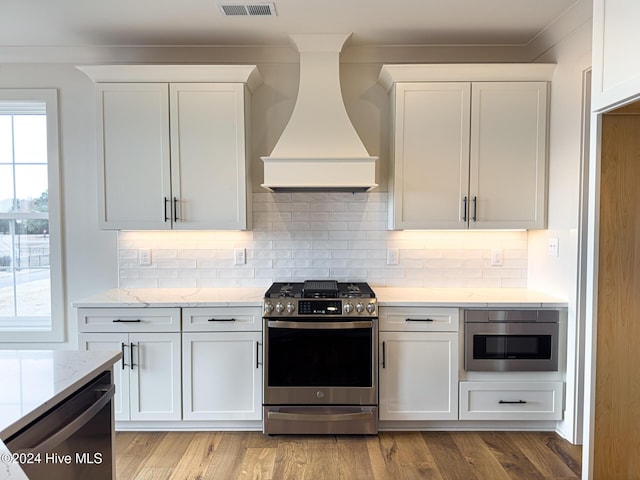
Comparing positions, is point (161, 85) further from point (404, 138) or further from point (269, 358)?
point (269, 358)

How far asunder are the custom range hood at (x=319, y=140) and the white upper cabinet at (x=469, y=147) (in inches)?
12.9

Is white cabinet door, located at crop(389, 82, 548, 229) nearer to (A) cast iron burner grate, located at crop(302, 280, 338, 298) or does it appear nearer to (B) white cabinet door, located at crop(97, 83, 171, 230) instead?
(A) cast iron burner grate, located at crop(302, 280, 338, 298)

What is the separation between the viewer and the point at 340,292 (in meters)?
2.82

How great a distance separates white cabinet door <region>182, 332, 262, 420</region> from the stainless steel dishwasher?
1123mm

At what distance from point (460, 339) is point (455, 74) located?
5.76 feet

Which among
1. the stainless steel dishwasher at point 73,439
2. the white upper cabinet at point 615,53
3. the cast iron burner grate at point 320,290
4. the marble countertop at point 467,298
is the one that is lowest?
the stainless steel dishwasher at point 73,439

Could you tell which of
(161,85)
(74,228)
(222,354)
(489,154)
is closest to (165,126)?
(161,85)

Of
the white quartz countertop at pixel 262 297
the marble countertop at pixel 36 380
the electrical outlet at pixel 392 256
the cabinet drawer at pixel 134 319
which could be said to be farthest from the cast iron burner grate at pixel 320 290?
the marble countertop at pixel 36 380

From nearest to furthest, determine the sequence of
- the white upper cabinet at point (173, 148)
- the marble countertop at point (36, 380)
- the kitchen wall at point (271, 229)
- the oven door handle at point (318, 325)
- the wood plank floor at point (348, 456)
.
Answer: the marble countertop at point (36, 380) → the wood plank floor at point (348, 456) → the oven door handle at point (318, 325) → the white upper cabinet at point (173, 148) → the kitchen wall at point (271, 229)

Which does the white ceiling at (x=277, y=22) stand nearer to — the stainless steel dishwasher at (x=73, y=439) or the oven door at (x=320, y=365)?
the oven door at (x=320, y=365)

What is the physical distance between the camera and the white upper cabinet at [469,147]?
2.89 meters

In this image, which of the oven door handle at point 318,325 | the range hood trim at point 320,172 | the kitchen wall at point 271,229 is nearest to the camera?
the oven door handle at point 318,325

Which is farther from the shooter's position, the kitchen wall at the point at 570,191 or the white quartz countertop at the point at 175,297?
the white quartz countertop at the point at 175,297

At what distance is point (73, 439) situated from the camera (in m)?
1.36
